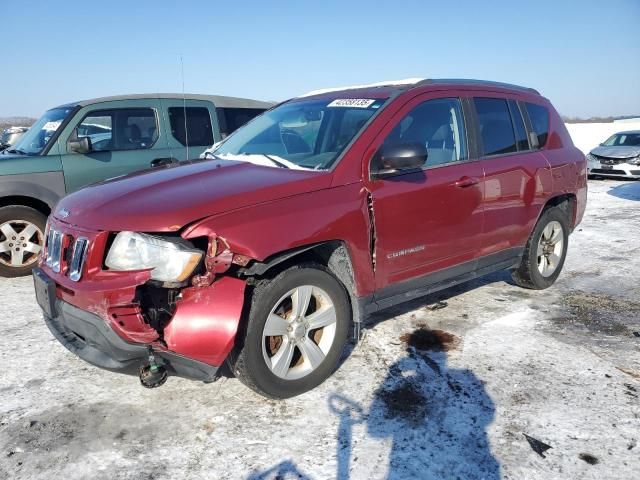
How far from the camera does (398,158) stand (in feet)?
9.75

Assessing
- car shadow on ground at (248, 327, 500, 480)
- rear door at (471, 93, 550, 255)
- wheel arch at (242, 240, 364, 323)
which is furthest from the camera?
rear door at (471, 93, 550, 255)

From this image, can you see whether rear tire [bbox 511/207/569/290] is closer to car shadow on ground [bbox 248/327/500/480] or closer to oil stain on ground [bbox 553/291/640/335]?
oil stain on ground [bbox 553/291/640/335]

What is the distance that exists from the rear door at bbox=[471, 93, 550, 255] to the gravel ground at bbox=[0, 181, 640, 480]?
2.39ft

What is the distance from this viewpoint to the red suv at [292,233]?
245cm

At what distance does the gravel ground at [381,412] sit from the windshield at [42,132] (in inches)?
96.3

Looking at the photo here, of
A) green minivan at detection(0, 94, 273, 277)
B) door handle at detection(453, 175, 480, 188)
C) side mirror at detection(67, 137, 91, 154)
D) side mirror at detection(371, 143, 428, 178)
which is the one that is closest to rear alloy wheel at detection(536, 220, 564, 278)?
door handle at detection(453, 175, 480, 188)

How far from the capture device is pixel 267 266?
2598mm

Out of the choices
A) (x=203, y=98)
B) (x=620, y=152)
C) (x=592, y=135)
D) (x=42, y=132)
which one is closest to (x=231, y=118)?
(x=203, y=98)

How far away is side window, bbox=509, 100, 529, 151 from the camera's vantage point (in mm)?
4273

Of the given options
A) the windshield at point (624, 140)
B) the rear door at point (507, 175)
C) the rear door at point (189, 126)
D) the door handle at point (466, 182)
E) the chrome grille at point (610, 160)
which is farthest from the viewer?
the windshield at point (624, 140)

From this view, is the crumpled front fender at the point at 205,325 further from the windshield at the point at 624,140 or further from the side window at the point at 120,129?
the windshield at the point at 624,140

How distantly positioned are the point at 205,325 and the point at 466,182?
2189 mm

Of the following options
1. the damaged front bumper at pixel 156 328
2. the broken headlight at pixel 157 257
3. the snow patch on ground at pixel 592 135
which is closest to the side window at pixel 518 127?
the damaged front bumper at pixel 156 328

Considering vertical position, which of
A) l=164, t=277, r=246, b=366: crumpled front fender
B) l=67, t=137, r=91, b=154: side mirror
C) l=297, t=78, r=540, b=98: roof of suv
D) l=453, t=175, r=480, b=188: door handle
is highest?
l=297, t=78, r=540, b=98: roof of suv
